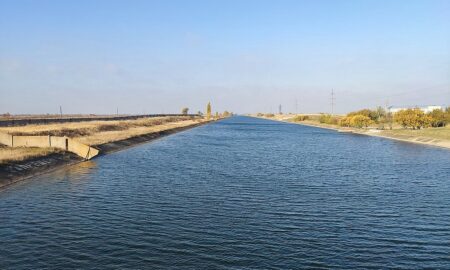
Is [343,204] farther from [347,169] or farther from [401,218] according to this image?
[347,169]

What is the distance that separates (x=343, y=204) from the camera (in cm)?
2862

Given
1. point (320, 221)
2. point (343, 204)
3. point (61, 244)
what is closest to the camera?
point (61, 244)

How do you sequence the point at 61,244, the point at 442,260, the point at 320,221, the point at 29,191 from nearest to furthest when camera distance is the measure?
the point at 442,260
the point at 61,244
the point at 320,221
the point at 29,191

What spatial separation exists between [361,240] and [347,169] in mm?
28287

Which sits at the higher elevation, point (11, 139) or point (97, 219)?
point (11, 139)

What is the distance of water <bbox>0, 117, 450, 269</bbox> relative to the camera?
17.9 m

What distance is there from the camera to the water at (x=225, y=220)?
17.9 metres

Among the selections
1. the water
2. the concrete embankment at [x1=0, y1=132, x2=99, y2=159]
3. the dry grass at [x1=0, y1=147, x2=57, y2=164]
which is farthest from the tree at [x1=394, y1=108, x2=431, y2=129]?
the dry grass at [x1=0, y1=147, x2=57, y2=164]

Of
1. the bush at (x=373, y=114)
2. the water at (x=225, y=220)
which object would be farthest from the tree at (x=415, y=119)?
the water at (x=225, y=220)

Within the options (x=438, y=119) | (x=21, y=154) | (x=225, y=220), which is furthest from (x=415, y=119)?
(x=225, y=220)

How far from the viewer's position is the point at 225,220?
79.1 feet

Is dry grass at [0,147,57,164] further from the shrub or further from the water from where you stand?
the shrub

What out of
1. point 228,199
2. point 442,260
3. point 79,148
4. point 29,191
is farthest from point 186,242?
point 79,148

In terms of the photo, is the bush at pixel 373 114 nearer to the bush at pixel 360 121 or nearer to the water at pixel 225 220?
the bush at pixel 360 121
